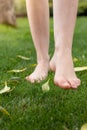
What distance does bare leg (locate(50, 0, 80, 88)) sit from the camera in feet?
9.04

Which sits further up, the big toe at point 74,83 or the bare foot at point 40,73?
the big toe at point 74,83

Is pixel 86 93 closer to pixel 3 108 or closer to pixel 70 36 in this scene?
pixel 70 36

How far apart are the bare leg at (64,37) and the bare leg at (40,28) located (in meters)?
0.46

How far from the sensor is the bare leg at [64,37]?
2.75 metres

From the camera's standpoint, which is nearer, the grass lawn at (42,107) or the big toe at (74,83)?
the grass lawn at (42,107)

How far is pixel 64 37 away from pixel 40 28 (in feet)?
1.71

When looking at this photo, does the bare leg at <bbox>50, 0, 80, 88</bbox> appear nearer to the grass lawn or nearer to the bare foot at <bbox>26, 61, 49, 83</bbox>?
the grass lawn

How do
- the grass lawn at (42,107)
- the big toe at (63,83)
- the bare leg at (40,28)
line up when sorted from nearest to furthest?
the grass lawn at (42,107) < the big toe at (63,83) < the bare leg at (40,28)

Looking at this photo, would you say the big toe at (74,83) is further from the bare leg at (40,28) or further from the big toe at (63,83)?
the bare leg at (40,28)

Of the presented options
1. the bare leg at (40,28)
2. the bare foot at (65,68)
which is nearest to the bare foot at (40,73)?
the bare leg at (40,28)

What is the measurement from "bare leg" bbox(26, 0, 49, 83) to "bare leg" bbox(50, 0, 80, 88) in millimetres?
457

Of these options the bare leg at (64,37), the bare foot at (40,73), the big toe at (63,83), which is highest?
the bare leg at (64,37)

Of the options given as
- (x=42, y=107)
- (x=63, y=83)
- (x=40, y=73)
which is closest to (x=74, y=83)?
→ (x=63, y=83)

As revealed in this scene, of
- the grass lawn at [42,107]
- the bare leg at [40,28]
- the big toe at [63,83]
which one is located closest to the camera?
the grass lawn at [42,107]
